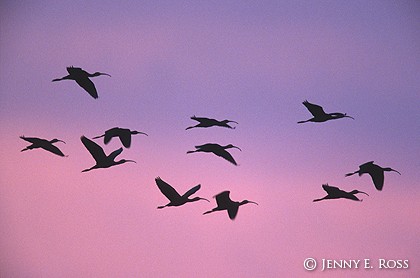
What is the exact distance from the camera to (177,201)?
29.5m

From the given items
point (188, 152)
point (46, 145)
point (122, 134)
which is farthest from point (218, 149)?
point (46, 145)

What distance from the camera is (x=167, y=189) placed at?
2908 centimetres

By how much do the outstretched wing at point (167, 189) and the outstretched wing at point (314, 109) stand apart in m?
3.13

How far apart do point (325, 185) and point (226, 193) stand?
2062mm

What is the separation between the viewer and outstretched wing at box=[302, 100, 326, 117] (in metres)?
29.5

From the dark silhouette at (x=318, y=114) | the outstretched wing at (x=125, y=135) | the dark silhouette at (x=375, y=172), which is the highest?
the dark silhouette at (x=318, y=114)

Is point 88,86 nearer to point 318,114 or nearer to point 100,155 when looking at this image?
point 100,155

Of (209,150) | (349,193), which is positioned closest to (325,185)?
(349,193)

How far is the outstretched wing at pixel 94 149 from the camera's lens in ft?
95.2

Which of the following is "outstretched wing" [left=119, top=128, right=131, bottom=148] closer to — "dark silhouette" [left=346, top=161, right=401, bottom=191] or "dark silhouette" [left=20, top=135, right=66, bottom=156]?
"dark silhouette" [left=20, top=135, right=66, bottom=156]

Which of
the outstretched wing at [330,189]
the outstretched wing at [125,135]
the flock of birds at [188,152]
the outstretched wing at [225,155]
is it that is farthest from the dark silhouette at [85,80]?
the outstretched wing at [330,189]

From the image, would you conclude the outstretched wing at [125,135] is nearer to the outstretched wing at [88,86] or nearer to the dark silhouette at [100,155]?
the dark silhouette at [100,155]

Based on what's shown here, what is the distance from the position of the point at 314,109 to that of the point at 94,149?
4461 mm

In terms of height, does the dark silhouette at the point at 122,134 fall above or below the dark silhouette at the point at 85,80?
below
